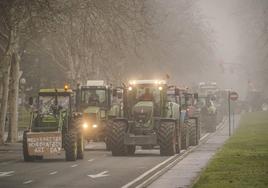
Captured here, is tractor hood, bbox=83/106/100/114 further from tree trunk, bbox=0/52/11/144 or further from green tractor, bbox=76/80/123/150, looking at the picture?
tree trunk, bbox=0/52/11/144

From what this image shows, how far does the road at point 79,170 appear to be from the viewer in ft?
86.9

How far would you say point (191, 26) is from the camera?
373ft

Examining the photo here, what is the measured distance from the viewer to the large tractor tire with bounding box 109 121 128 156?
38825 mm

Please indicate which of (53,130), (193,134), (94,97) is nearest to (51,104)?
(53,130)

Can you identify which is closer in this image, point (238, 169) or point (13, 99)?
point (238, 169)

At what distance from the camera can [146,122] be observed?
39.8 m

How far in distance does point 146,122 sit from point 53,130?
4981mm

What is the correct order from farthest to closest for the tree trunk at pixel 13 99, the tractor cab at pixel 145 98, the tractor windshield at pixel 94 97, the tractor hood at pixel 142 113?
1. the tree trunk at pixel 13 99
2. the tractor windshield at pixel 94 97
3. the tractor cab at pixel 145 98
4. the tractor hood at pixel 142 113

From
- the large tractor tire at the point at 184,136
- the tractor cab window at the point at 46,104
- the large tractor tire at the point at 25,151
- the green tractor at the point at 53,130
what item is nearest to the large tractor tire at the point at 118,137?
the green tractor at the point at 53,130

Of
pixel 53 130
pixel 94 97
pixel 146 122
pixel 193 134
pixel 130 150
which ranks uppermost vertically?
pixel 94 97

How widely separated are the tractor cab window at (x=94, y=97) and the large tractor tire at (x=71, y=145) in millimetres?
11478

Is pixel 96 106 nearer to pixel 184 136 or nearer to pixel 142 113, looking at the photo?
pixel 184 136

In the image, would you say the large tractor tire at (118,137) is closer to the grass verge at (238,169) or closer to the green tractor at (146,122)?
the green tractor at (146,122)

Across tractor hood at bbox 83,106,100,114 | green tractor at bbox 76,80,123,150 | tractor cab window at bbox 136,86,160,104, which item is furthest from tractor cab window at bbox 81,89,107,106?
tractor cab window at bbox 136,86,160,104
